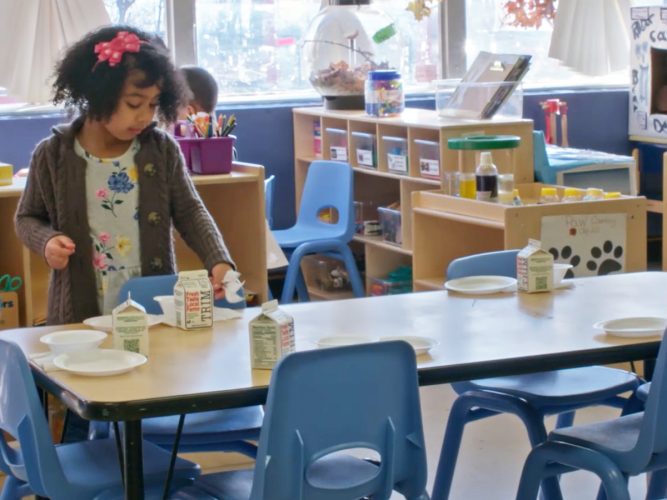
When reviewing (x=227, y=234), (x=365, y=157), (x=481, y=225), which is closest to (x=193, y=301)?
(x=227, y=234)

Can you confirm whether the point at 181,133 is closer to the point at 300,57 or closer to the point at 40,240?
the point at 40,240

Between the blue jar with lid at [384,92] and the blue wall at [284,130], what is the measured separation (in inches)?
35.3

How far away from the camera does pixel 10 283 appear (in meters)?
3.96

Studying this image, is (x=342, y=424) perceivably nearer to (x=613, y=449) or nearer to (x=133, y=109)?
(x=613, y=449)

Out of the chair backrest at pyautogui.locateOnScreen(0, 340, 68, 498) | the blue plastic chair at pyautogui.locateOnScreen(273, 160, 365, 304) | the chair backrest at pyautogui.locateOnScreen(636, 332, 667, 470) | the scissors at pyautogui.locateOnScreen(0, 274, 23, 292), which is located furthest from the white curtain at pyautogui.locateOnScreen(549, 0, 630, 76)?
the chair backrest at pyautogui.locateOnScreen(0, 340, 68, 498)

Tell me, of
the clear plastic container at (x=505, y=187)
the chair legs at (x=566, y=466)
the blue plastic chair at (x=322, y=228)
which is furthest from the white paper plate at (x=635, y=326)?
the blue plastic chair at (x=322, y=228)

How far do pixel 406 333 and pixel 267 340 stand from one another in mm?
383

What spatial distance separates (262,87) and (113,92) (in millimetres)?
3569

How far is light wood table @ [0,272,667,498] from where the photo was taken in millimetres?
2062

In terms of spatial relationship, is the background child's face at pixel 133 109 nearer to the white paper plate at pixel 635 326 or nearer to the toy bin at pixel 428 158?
the white paper plate at pixel 635 326

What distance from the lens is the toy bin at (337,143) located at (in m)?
5.83

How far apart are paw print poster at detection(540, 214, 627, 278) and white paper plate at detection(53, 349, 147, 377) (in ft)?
7.30

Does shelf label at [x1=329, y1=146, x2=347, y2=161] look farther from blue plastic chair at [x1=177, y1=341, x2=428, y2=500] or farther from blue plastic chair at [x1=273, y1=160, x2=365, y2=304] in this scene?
blue plastic chair at [x1=177, y1=341, x2=428, y2=500]

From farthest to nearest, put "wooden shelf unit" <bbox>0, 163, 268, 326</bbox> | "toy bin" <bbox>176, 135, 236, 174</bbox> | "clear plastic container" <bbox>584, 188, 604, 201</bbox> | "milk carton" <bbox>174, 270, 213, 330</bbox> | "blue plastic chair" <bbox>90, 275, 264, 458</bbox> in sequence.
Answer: "clear plastic container" <bbox>584, 188, 604, 201</bbox>, "toy bin" <bbox>176, 135, 236, 174</bbox>, "wooden shelf unit" <bbox>0, 163, 268, 326</bbox>, "blue plastic chair" <bbox>90, 275, 264, 458</bbox>, "milk carton" <bbox>174, 270, 213, 330</bbox>
